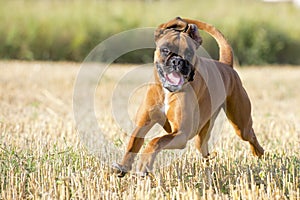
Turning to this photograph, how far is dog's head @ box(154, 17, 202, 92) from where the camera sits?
16.2 feet

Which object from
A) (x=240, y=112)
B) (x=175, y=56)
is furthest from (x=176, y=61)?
(x=240, y=112)

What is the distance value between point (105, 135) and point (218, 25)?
1386 cm

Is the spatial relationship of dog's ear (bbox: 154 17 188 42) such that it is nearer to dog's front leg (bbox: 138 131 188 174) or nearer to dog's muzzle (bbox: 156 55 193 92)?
dog's muzzle (bbox: 156 55 193 92)

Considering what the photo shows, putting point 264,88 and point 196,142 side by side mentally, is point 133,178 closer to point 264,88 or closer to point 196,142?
point 196,142

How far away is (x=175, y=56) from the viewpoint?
16.2 feet

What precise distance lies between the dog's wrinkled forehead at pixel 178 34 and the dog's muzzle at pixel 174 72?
0.15 metres

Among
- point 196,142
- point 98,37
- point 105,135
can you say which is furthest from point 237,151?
point 98,37

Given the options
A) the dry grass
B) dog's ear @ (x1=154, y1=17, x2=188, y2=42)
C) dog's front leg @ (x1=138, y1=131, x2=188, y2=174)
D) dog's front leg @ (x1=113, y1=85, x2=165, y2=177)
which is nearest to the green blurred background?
the dry grass

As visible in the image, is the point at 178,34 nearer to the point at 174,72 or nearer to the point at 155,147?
the point at 174,72

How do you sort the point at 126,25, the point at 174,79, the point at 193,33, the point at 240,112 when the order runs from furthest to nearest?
the point at 126,25, the point at 240,112, the point at 193,33, the point at 174,79

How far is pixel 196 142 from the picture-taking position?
637cm

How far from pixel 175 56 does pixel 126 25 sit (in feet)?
52.4

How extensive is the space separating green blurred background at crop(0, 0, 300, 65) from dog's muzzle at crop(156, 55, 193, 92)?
14.2 metres

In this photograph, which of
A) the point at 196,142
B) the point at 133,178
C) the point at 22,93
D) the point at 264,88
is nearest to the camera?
the point at 133,178
